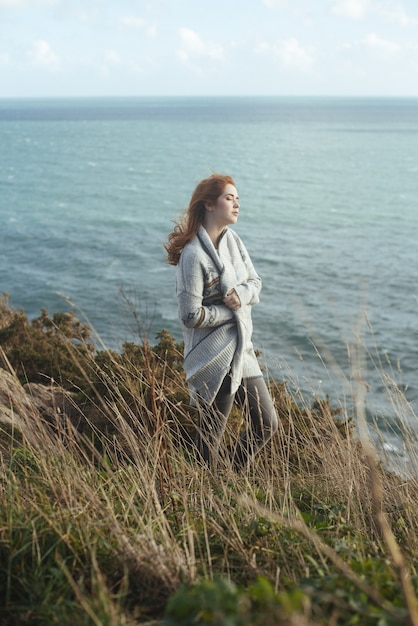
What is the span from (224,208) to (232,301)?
633mm

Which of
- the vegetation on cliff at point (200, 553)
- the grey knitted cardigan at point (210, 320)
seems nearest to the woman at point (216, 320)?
the grey knitted cardigan at point (210, 320)

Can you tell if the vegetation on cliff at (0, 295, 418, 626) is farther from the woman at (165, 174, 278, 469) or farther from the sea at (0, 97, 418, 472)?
the woman at (165, 174, 278, 469)

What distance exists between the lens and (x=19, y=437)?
4.74 meters

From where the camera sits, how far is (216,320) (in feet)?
15.0

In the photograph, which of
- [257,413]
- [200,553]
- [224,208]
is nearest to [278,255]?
[224,208]

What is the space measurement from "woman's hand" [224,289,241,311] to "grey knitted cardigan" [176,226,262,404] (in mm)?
28

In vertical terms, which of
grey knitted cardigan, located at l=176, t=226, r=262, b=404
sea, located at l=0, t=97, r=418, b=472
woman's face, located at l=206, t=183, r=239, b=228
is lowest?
sea, located at l=0, t=97, r=418, b=472

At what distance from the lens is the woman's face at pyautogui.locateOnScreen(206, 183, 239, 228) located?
183 inches

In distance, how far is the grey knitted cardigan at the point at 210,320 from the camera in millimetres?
4535

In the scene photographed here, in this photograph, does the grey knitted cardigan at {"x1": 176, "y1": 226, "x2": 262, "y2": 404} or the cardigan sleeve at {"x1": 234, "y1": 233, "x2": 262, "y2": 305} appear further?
the cardigan sleeve at {"x1": 234, "y1": 233, "x2": 262, "y2": 305}

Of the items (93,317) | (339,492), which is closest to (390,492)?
(339,492)

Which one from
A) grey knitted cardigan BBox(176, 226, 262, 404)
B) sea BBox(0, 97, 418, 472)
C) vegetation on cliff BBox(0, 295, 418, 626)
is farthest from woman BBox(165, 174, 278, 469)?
vegetation on cliff BBox(0, 295, 418, 626)

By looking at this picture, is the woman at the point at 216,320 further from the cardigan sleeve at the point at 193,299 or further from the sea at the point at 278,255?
the sea at the point at 278,255

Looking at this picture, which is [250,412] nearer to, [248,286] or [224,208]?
[248,286]
